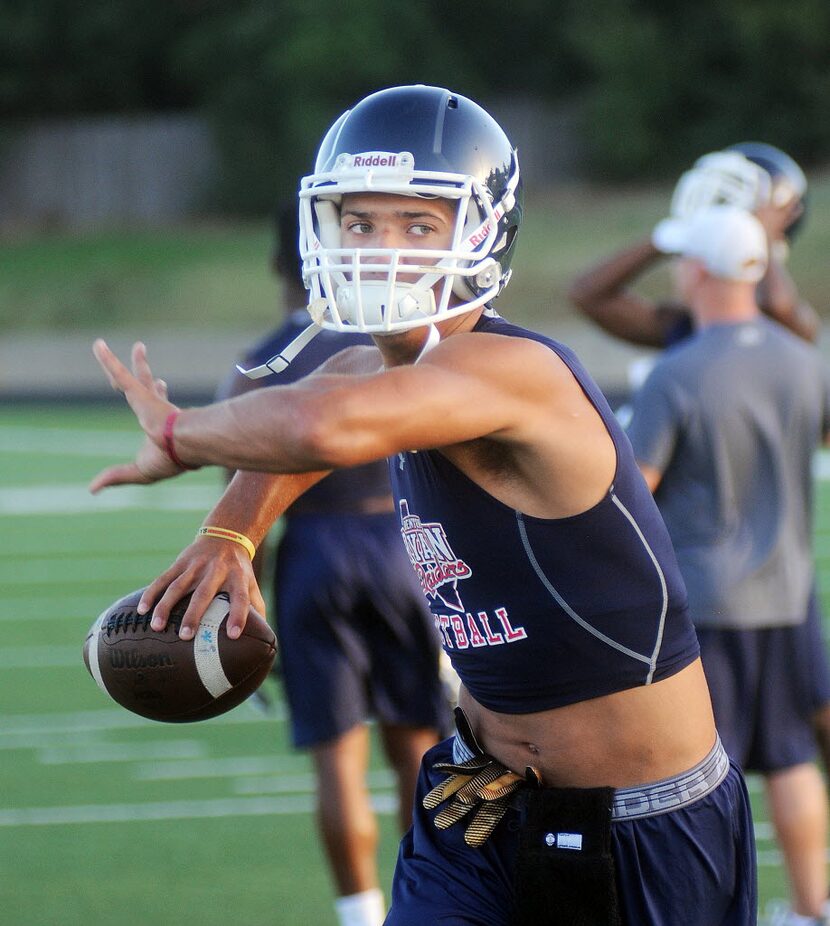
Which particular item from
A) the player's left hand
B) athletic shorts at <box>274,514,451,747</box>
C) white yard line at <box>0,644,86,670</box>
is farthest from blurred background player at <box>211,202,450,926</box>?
white yard line at <box>0,644,86,670</box>

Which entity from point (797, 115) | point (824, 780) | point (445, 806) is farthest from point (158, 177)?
point (445, 806)

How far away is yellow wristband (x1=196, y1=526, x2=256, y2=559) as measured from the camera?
127 inches

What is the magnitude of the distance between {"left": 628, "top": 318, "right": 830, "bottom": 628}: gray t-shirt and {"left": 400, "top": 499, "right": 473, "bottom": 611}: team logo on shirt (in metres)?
1.96

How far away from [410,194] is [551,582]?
2.38 ft

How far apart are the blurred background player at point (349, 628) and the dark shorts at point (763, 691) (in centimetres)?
90

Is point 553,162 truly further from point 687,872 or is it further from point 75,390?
point 687,872

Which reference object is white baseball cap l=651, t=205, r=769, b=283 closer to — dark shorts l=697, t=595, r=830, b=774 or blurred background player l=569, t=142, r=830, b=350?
blurred background player l=569, t=142, r=830, b=350

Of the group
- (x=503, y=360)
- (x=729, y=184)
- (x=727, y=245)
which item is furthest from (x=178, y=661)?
(x=729, y=184)

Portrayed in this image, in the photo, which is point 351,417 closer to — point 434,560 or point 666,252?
point 434,560

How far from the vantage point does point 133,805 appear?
6.45m

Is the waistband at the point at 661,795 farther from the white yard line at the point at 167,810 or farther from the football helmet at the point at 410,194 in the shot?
the white yard line at the point at 167,810

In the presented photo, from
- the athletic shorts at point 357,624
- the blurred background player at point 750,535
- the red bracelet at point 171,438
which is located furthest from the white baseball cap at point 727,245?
the red bracelet at point 171,438

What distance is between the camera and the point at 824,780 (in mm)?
6152

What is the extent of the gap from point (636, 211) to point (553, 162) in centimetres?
516
